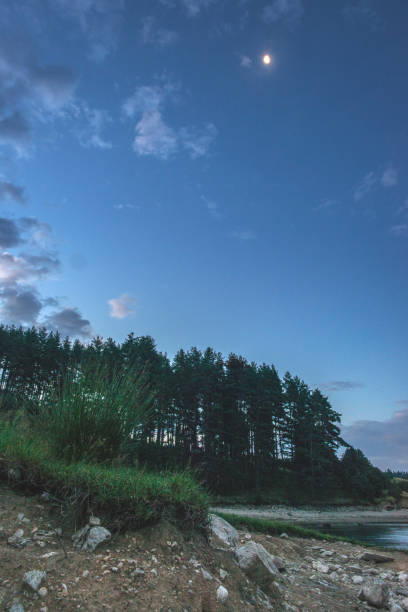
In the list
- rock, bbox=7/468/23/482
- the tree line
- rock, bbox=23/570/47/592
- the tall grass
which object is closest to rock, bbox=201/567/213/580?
rock, bbox=23/570/47/592

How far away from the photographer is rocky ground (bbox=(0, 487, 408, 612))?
8.98ft

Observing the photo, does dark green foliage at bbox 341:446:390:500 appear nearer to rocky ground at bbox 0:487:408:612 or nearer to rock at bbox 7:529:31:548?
rocky ground at bbox 0:487:408:612

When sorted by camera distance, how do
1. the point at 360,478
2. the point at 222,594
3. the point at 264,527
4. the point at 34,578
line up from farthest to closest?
the point at 360,478 → the point at 264,527 → the point at 222,594 → the point at 34,578

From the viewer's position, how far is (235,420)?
47.1 m

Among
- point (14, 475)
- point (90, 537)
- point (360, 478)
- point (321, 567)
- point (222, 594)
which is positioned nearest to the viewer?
point (222, 594)

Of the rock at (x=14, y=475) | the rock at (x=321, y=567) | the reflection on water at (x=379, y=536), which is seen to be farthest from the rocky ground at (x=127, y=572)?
the reflection on water at (x=379, y=536)

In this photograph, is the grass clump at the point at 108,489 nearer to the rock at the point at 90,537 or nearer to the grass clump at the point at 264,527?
the rock at the point at 90,537

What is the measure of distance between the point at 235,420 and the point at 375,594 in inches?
1699

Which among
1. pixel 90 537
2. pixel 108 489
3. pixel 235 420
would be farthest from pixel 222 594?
pixel 235 420

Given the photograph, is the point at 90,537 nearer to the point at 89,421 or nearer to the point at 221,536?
the point at 89,421

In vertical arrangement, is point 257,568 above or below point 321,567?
above

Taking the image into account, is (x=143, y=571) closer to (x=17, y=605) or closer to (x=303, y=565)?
(x=17, y=605)

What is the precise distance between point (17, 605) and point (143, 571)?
42.4 inches

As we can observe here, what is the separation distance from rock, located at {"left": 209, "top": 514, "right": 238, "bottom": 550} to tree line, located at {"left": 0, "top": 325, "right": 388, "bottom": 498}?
34.4 metres
